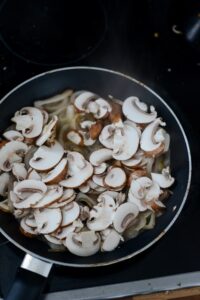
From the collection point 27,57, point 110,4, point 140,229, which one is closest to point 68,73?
point 27,57

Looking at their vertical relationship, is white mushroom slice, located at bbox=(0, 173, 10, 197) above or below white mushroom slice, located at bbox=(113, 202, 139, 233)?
below

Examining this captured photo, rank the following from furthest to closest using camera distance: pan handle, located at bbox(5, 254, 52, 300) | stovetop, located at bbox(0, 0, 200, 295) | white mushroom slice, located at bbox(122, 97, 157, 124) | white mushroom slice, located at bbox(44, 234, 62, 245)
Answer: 1. stovetop, located at bbox(0, 0, 200, 295)
2. white mushroom slice, located at bbox(122, 97, 157, 124)
3. white mushroom slice, located at bbox(44, 234, 62, 245)
4. pan handle, located at bbox(5, 254, 52, 300)

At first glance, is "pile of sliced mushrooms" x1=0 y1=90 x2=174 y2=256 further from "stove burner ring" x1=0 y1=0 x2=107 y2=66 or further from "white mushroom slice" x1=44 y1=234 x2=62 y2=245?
"stove burner ring" x1=0 y1=0 x2=107 y2=66

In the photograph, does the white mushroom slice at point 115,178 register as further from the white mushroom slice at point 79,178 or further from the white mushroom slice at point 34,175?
the white mushroom slice at point 34,175

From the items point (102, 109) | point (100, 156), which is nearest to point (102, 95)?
point (102, 109)

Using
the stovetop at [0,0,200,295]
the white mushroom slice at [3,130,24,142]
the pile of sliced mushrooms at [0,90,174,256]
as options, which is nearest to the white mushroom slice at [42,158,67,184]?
the pile of sliced mushrooms at [0,90,174,256]

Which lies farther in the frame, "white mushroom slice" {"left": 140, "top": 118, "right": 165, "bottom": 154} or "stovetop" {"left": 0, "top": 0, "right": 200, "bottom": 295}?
"stovetop" {"left": 0, "top": 0, "right": 200, "bottom": 295}
